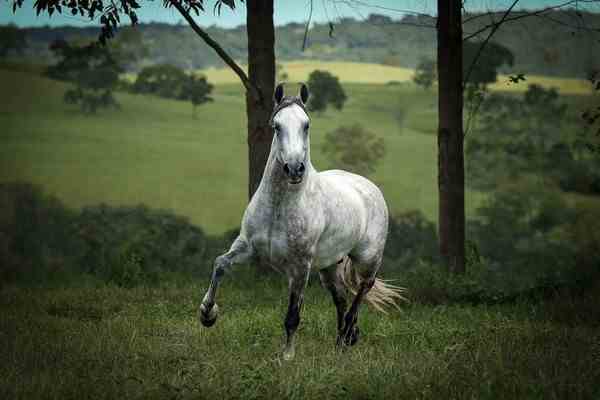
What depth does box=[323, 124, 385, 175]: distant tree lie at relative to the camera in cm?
2950

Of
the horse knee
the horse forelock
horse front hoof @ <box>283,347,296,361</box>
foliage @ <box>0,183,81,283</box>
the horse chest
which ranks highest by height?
the horse forelock

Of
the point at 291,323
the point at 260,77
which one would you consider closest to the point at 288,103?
the point at 291,323

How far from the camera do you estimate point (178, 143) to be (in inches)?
1332

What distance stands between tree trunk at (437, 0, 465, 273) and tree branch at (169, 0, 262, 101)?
3.00 meters

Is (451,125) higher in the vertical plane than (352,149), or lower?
higher

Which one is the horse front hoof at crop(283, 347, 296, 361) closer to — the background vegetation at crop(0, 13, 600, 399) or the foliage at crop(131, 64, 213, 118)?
the background vegetation at crop(0, 13, 600, 399)

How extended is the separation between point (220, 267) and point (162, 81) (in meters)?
27.4

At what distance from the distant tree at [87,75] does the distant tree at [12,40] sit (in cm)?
160

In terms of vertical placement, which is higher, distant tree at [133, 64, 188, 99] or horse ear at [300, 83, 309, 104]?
distant tree at [133, 64, 188, 99]

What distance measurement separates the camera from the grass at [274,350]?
529 cm

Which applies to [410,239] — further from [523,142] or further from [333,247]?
[333,247]

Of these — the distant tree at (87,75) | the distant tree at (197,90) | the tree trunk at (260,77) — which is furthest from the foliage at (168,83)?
the tree trunk at (260,77)

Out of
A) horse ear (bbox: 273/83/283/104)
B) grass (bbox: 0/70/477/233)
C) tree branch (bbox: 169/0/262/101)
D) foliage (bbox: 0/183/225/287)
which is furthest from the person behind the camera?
grass (bbox: 0/70/477/233)

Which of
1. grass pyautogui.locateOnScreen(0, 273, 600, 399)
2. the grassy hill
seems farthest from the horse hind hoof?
the grassy hill
